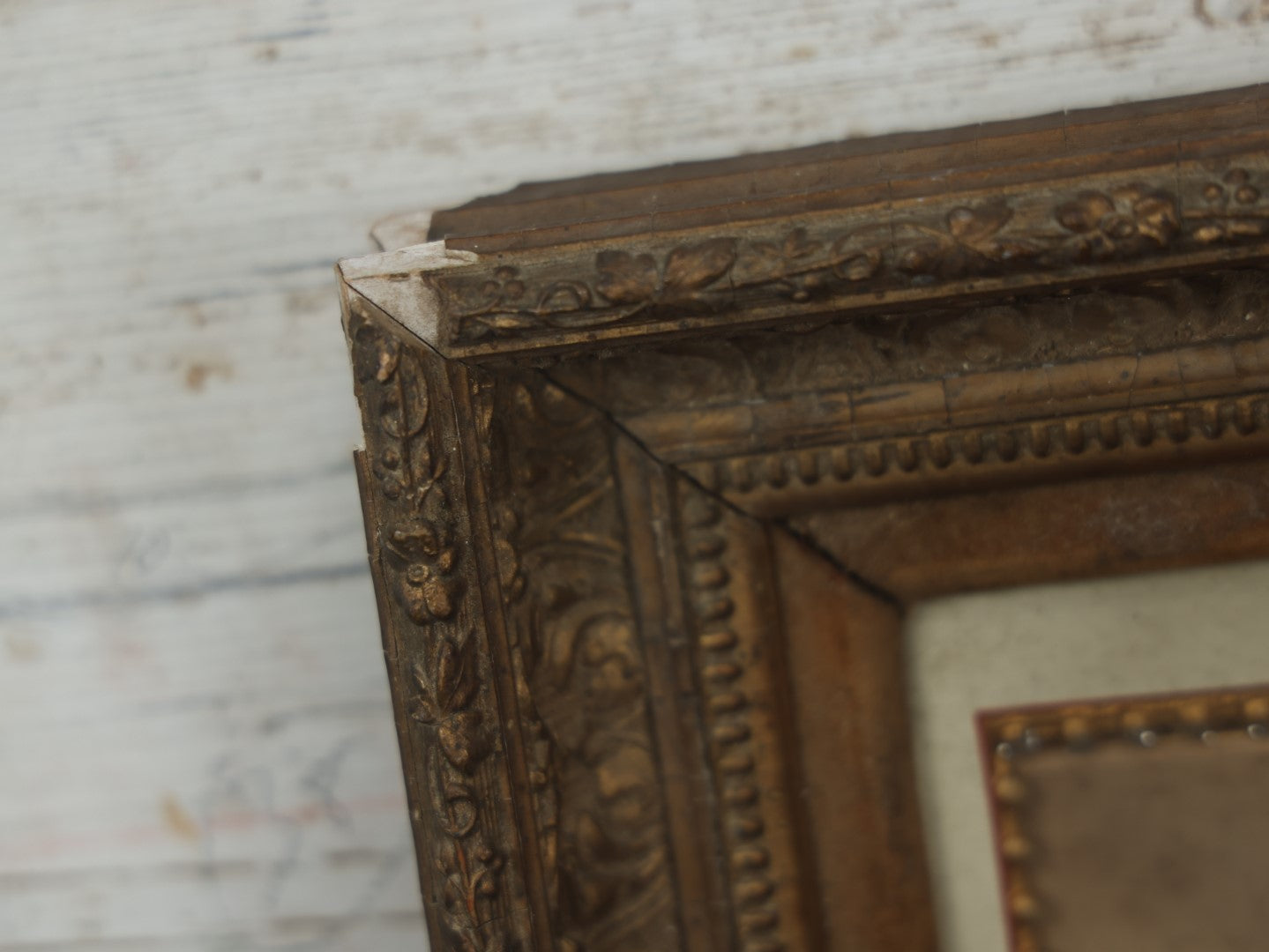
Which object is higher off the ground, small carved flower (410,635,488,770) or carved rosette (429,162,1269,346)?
carved rosette (429,162,1269,346)

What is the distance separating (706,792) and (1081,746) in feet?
0.68

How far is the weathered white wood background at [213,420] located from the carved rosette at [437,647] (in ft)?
0.49

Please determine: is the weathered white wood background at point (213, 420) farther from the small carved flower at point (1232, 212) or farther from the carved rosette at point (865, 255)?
the small carved flower at point (1232, 212)

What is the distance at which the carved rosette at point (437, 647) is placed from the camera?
0.62 metres

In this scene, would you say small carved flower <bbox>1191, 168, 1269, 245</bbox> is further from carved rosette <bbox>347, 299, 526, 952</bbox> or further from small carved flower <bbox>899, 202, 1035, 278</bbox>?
carved rosette <bbox>347, 299, 526, 952</bbox>

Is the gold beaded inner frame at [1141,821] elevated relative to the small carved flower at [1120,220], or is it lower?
lower

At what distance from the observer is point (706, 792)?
0.68m

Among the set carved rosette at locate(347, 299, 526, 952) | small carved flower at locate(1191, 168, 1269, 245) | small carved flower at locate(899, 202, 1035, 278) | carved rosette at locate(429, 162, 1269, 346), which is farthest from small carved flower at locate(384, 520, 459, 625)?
small carved flower at locate(1191, 168, 1269, 245)

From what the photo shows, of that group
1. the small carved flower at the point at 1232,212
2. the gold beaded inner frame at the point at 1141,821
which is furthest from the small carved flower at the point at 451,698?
the small carved flower at the point at 1232,212

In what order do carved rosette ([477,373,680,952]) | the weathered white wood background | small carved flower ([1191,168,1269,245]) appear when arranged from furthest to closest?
1. the weathered white wood background
2. carved rosette ([477,373,680,952])
3. small carved flower ([1191,168,1269,245])

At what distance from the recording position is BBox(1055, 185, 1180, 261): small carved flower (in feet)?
1.84

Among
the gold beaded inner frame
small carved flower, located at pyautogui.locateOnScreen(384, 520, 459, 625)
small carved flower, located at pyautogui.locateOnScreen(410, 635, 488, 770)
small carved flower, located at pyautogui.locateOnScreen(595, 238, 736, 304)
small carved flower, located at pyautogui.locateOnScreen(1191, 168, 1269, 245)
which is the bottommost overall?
the gold beaded inner frame

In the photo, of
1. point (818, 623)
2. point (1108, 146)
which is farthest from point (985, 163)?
point (818, 623)

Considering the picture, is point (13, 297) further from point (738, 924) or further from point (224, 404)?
point (738, 924)
